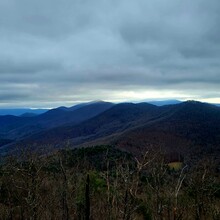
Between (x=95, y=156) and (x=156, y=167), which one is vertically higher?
(x=156, y=167)

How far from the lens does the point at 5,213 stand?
3136cm

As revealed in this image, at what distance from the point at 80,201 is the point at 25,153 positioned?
892cm

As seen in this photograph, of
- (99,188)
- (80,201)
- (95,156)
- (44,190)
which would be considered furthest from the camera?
(95,156)

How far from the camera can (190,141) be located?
620ft

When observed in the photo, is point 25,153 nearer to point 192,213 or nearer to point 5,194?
point 192,213

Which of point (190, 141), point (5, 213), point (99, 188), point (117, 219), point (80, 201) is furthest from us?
point (190, 141)

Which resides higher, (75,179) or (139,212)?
(75,179)

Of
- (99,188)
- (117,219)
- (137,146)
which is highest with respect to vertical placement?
(117,219)

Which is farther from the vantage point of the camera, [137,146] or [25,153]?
[137,146]

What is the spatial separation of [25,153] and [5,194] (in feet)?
70.0

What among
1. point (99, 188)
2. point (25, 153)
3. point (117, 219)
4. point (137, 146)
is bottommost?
point (137, 146)

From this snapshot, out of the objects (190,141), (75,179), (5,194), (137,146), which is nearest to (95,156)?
(5,194)

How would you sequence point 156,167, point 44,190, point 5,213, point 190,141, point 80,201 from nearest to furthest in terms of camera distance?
point 156,167
point 80,201
point 5,213
point 44,190
point 190,141

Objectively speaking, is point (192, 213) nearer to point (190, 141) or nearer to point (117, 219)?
point (117, 219)
